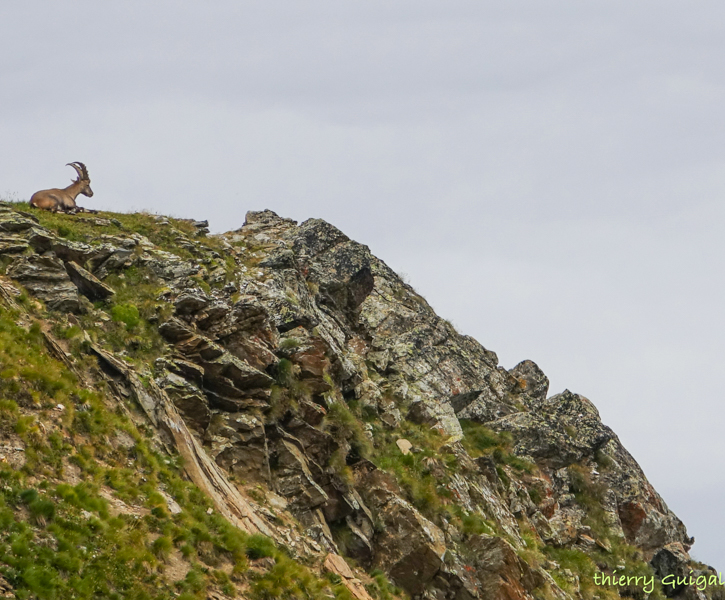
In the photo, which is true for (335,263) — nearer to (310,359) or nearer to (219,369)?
(310,359)

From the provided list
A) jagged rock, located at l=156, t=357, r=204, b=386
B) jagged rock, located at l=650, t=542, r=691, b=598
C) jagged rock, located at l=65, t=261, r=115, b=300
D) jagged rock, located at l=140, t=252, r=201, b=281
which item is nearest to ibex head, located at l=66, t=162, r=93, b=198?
jagged rock, located at l=140, t=252, r=201, b=281

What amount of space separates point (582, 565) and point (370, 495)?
32.9 feet

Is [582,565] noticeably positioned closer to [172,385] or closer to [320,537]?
[320,537]

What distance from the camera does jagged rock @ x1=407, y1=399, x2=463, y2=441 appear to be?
103 ft

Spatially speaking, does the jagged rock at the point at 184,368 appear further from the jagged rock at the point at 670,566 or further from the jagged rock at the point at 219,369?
the jagged rock at the point at 670,566

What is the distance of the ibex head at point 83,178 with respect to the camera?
33406 millimetres

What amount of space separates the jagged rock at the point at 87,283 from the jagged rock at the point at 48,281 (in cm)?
59

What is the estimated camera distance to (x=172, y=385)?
2162 centimetres

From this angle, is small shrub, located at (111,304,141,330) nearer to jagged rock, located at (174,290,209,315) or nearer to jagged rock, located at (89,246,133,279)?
jagged rock, located at (174,290,209,315)

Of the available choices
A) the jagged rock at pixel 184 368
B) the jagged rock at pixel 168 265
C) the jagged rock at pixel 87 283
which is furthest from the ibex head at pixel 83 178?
the jagged rock at pixel 184 368

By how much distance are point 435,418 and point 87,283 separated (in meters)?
15.0

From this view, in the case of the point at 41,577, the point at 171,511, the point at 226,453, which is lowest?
the point at 41,577

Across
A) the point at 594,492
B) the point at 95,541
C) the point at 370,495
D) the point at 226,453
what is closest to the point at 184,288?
the point at 226,453

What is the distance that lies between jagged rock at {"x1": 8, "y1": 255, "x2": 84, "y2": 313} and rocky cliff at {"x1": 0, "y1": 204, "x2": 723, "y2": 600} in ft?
0.27
